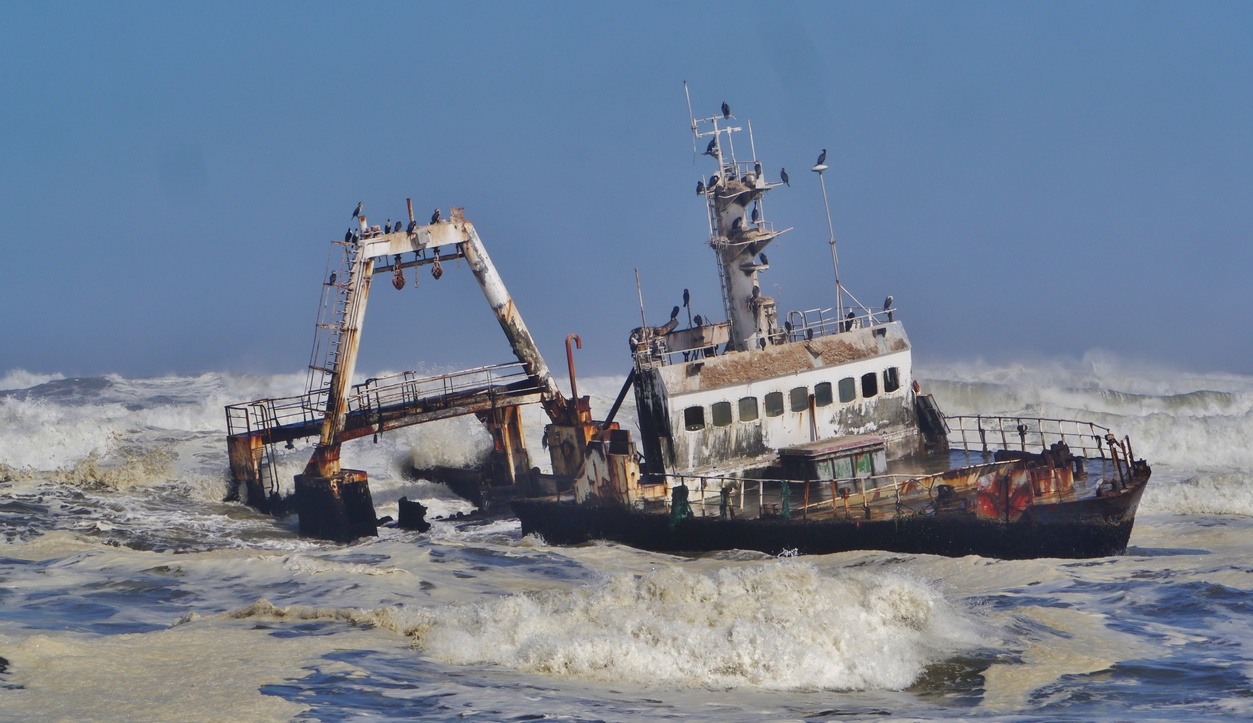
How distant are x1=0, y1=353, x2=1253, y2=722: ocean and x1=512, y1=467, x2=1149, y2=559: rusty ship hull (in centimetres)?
39

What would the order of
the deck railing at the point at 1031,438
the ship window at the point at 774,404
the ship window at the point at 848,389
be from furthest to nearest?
the ship window at the point at 848,389 < the ship window at the point at 774,404 < the deck railing at the point at 1031,438

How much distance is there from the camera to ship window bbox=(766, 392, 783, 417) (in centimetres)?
2034

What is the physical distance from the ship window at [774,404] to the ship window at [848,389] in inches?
50.5

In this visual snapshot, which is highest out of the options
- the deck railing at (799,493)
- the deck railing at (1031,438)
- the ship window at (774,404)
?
the ship window at (774,404)

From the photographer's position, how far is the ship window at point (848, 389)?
21.0 meters

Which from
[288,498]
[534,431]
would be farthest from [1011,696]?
[534,431]

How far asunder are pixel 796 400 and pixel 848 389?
1140mm

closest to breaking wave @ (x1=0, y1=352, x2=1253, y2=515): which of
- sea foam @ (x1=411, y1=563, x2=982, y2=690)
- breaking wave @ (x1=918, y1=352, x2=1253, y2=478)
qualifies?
breaking wave @ (x1=918, y1=352, x2=1253, y2=478)

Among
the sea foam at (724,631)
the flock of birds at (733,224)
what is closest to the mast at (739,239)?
the flock of birds at (733,224)

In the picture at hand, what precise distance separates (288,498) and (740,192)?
11.7 metres

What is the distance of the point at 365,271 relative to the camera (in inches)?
899

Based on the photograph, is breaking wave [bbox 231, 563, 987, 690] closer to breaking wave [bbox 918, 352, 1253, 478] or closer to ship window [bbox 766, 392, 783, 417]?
ship window [bbox 766, 392, 783, 417]

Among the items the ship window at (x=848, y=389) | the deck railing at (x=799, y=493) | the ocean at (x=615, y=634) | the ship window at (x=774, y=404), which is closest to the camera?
the ocean at (x=615, y=634)

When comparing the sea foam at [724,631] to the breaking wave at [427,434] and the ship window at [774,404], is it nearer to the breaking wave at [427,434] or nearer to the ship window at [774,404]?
the ship window at [774,404]
